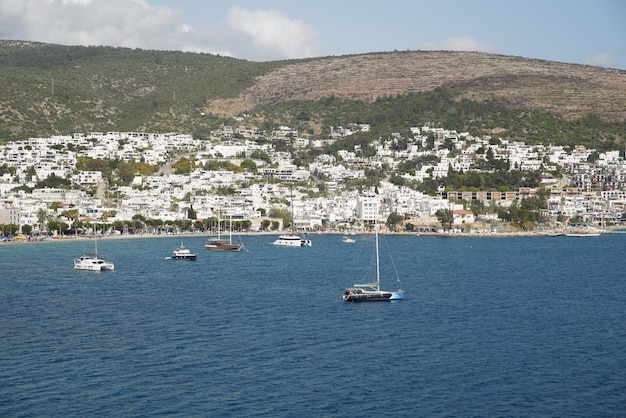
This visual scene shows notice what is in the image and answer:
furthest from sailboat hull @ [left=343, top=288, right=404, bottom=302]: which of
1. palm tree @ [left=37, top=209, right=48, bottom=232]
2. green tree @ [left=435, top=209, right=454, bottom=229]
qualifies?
palm tree @ [left=37, top=209, right=48, bottom=232]

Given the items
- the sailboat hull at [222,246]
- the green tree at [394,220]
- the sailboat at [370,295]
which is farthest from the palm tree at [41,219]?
the sailboat at [370,295]

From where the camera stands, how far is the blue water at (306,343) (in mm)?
19922

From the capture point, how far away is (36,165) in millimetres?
87188

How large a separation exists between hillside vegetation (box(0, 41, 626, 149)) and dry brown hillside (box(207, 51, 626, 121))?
0.48 feet

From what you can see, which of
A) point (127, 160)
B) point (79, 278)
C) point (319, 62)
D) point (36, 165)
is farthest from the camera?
point (319, 62)

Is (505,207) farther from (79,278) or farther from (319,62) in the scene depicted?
(319,62)

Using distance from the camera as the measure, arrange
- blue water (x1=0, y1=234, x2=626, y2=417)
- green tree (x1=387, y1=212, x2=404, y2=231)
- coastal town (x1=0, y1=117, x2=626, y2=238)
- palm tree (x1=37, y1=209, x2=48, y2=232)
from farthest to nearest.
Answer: green tree (x1=387, y1=212, x2=404, y2=231) → coastal town (x1=0, y1=117, x2=626, y2=238) → palm tree (x1=37, y1=209, x2=48, y2=232) → blue water (x1=0, y1=234, x2=626, y2=417)

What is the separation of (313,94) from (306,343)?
326 feet

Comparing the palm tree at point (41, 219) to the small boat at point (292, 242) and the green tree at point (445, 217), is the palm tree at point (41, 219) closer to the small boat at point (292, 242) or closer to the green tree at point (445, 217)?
the small boat at point (292, 242)

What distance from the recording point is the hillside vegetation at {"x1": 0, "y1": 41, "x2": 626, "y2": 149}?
10612cm

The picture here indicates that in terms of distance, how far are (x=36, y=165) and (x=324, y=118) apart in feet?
136

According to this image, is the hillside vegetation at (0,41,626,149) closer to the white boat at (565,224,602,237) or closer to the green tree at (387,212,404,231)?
the white boat at (565,224,602,237)

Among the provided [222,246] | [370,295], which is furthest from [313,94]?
[370,295]

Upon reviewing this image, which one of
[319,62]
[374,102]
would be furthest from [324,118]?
[319,62]
